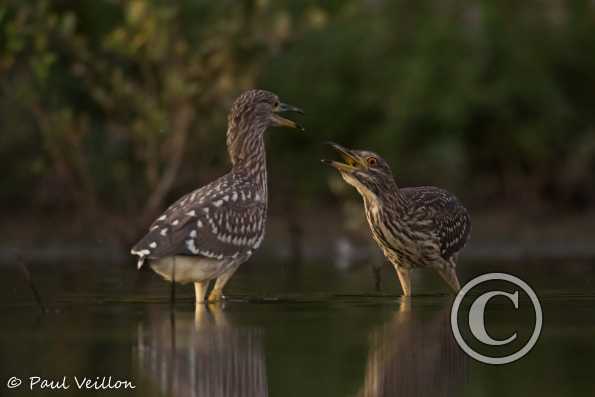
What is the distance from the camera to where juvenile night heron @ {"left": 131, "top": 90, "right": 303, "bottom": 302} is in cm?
1145

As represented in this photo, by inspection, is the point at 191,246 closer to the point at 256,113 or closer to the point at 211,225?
the point at 211,225

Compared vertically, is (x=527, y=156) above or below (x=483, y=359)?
above

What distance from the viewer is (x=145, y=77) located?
57.1 ft

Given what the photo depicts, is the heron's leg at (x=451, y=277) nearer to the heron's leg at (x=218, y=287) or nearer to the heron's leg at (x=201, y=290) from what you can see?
the heron's leg at (x=218, y=287)

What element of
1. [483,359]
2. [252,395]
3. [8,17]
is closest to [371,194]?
[483,359]

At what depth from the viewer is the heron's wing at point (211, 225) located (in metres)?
11.3

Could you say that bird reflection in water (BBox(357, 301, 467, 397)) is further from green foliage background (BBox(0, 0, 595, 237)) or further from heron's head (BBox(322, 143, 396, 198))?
green foliage background (BBox(0, 0, 595, 237))

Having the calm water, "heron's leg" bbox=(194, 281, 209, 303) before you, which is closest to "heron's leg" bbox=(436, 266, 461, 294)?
the calm water

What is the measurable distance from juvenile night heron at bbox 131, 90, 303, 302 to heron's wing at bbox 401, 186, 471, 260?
1.36 metres

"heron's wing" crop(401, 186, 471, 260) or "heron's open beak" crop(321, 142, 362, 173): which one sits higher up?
"heron's open beak" crop(321, 142, 362, 173)

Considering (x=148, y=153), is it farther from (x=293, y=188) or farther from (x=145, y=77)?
(x=293, y=188)

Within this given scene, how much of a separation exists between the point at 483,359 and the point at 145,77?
361 inches

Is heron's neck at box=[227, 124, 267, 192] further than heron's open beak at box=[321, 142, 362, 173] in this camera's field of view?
Yes
